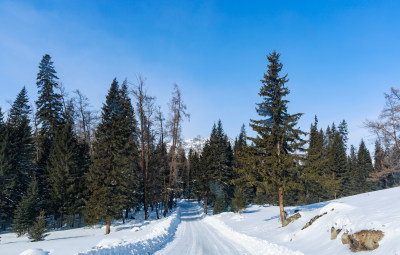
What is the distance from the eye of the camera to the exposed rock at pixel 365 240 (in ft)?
24.3

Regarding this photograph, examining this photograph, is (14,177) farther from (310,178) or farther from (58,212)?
(310,178)

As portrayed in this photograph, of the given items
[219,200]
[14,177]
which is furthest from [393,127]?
[14,177]

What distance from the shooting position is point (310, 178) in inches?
651

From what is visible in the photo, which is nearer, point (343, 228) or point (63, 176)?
point (343, 228)

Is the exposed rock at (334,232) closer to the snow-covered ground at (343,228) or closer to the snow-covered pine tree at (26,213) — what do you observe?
the snow-covered ground at (343,228)

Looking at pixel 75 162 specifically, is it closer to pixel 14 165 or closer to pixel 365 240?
pixel 14 165

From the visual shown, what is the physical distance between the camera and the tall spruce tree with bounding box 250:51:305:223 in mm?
16766

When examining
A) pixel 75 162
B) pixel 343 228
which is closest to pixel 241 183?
pixel 343 228

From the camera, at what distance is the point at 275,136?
17.8 meters

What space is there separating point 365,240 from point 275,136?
10583 mm

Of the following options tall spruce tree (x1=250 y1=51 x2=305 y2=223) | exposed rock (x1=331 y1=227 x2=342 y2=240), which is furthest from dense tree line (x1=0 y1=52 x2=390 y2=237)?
exposed rock (x1=331 y1=227 x2=342 y2=240)

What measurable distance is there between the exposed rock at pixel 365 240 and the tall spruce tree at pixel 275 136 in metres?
8.21

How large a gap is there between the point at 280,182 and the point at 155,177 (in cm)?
1960

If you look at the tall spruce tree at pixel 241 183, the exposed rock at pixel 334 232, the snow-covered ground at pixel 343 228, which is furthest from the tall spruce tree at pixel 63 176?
the exposed rock at pixel 334 232
